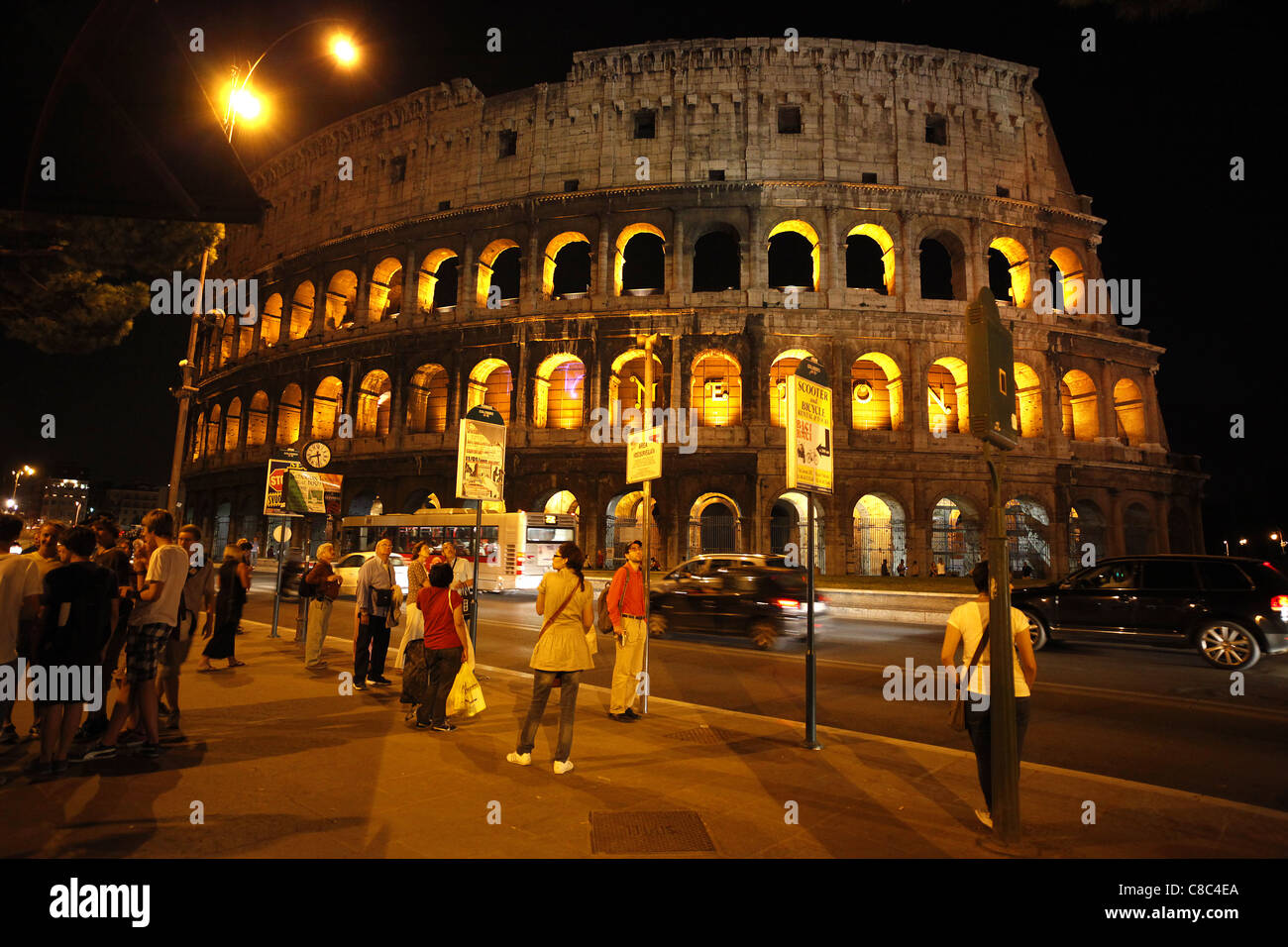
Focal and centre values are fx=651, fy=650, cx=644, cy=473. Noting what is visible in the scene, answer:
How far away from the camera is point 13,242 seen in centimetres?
907

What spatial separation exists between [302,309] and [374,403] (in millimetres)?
8176

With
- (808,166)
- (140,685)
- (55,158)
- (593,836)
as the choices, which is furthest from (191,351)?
(808,166)

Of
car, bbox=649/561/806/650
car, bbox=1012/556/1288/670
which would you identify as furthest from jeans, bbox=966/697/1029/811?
car, bbox=649/561/806/650

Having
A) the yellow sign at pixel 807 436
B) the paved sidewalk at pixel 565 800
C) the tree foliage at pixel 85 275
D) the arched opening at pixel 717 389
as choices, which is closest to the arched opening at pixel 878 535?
the arched opening at pixel 717 389

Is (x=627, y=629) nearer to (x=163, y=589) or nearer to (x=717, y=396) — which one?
(x=163, y=589)

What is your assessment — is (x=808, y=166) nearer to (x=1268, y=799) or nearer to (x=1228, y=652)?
(x=1228, y=652)

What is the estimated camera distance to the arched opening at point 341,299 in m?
35.6

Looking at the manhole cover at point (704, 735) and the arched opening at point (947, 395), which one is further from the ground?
the arched opening at point (947, 395)

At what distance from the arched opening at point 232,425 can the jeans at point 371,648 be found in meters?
36.7

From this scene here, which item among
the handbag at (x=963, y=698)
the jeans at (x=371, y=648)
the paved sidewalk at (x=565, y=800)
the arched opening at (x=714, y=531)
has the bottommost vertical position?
the paved sidewalk at (x=565, y=800)

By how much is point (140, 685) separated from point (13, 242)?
7.66 meters

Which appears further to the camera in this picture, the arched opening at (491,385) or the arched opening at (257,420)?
the arched opening at (257,420)

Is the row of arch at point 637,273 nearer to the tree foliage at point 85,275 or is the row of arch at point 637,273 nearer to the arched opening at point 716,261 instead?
the arched opening at point 716,261

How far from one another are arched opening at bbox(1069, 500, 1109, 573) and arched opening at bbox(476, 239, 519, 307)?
27841 mm
